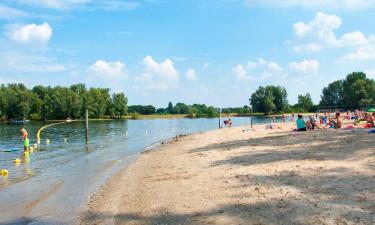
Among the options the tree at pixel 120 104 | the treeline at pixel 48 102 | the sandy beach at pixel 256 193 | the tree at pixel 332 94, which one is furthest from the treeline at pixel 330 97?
the sandy beach at pixel 256 193

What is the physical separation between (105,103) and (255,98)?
67.3 metres

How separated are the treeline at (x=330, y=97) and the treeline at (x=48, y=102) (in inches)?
2782

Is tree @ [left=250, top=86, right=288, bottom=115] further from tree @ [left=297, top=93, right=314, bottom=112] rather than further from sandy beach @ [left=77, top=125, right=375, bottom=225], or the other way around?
sandy beach @ [left=77, top=125, right=375, bottom=225]

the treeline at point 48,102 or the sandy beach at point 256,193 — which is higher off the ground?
the treeline at point 48,102

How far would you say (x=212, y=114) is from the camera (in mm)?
189500

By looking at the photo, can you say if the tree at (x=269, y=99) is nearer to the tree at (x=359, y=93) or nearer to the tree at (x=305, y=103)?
the tree at (x=305, y=103)

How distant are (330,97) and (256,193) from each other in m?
161

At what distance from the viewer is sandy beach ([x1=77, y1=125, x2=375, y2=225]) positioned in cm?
798

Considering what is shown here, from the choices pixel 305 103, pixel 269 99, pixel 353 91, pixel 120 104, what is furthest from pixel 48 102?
pixel 353 91

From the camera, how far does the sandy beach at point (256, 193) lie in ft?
26.2

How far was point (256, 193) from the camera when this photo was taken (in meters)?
9.91

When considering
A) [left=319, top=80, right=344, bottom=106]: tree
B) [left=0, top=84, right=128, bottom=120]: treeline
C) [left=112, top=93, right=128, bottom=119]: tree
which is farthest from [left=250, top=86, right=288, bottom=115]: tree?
[left=0, top=84, right=128, bottom=120]: treeline

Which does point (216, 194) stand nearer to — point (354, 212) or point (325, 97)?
point (354, 212)

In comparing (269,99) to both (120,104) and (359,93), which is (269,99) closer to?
(359,93)
